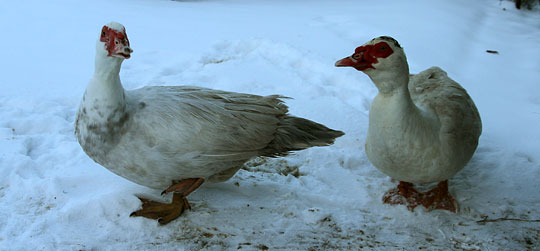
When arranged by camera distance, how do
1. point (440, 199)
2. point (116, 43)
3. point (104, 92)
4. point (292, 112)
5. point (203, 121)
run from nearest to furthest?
point (116, 43), point (104, 92), point (203, 121), point (440, 199), point (292, 112)

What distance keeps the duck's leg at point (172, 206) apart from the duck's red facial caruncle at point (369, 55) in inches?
42.6

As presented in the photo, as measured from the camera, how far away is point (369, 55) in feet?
8.27

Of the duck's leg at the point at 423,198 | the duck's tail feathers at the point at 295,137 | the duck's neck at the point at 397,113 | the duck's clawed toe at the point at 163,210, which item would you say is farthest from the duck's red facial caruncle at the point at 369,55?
the duck's clawed toe at the point at 163,210

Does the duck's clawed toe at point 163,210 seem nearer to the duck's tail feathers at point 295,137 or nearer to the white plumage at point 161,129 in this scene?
the white plumage at point 161,129

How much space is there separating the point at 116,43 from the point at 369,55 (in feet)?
4.29

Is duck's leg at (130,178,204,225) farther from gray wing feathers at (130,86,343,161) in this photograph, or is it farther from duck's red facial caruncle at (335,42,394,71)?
duck's red facial caruncle at (335,42,394,71)

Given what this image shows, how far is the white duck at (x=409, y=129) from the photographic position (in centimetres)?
254

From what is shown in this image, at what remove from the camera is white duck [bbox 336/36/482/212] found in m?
2.54

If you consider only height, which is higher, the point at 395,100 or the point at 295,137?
the point at 395,100

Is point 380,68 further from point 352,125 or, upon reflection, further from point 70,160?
point 70,160

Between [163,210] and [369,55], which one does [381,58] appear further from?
[163,210]

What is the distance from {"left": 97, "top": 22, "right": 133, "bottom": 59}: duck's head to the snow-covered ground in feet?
3.00

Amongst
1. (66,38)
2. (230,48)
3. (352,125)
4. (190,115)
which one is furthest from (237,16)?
(190,115)

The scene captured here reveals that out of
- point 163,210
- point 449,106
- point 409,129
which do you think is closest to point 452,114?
point 449,106
